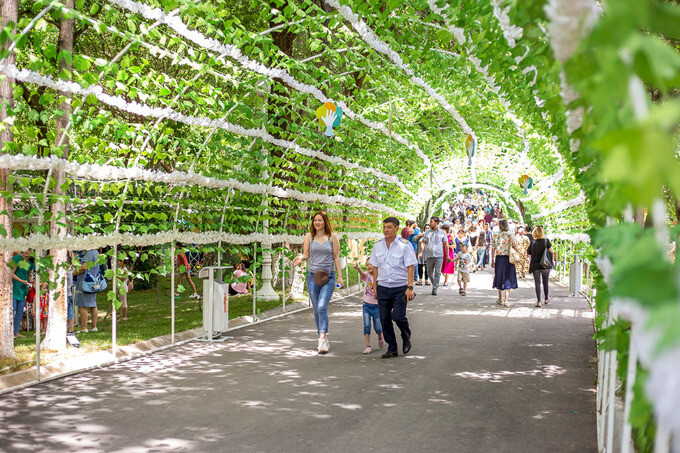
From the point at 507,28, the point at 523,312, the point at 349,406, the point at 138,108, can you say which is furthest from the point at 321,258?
the point at 523,312

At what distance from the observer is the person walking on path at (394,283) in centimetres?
909

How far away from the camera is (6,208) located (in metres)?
8.01

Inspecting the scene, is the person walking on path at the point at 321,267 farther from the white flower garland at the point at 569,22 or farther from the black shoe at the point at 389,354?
the white flower garland at the point at 569,22

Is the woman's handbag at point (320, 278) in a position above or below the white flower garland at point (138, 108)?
below

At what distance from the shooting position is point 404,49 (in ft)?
33.6

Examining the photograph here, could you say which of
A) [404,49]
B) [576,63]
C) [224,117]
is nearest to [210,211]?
[224,117]

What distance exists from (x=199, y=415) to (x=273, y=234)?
746 cm

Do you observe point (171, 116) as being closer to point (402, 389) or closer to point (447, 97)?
point (402, 389)

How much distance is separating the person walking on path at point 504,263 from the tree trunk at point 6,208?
1066 centimetres

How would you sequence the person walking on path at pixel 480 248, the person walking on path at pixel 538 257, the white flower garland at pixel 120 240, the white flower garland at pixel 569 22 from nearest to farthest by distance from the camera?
the white flower garland at pixel 569 22
the white flower garland at pixel 120 240
the person walking on path at pixel 538 257
the person walking on path at pixel 480 248

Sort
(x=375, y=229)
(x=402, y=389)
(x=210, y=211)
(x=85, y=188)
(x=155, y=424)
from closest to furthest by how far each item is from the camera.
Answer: (x=155, y=424), (x=402, y=389), (x=85, y=188), (x=210, y=211), (x=375, y=229)

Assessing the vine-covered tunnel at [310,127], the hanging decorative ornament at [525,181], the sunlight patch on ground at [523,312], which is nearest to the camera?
the vine-covered tunnel at [310,127]

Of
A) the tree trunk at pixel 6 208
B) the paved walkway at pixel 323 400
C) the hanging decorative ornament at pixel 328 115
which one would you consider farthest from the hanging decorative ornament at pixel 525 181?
the tree trunk at pixel 6 208

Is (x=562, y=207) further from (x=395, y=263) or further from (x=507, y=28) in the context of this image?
(x=507, y=28)
